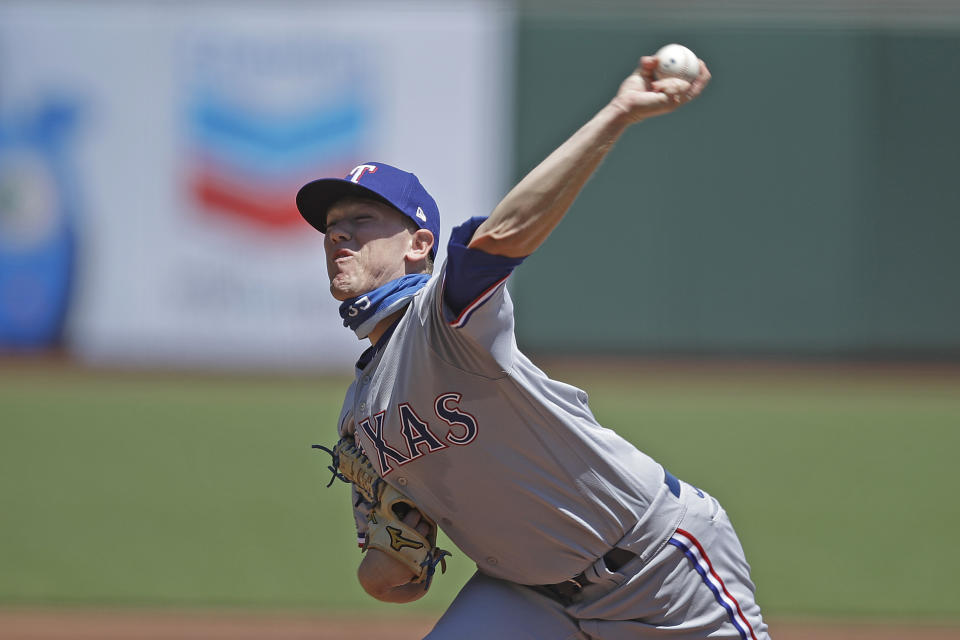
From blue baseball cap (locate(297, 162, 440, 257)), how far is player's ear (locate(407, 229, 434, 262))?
0.02 meters

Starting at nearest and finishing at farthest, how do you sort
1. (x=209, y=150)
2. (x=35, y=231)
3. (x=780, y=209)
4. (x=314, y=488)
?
1. (x=314, y=488)
2. (x=35, y=231)
3. (x=209, y=150)
4. (x=780, y=209)

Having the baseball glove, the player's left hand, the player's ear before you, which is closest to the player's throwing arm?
the player's left hand

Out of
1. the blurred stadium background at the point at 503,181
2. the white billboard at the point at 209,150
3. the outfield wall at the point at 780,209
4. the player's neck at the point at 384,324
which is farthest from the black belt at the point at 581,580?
the outfield wall at the point at 780,209

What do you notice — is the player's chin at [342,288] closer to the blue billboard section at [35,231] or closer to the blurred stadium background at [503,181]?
the blurred stadium background at [503,181]

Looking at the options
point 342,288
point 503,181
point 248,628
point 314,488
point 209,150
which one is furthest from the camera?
point 503,181

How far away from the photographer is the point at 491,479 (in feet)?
8.00

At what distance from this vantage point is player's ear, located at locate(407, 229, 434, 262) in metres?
2.64

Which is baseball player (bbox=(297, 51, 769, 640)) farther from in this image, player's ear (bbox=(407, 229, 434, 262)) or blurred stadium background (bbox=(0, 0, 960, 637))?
blurred stadium background (bbox=(0, 0, 960, 637))

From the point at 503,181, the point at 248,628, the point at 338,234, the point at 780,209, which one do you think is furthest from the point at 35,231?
the point at 338,234

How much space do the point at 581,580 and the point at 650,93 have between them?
112 cm

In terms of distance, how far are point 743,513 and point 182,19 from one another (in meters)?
10.2

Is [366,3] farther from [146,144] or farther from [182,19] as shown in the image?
[146,144]

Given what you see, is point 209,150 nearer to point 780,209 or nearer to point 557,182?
point 780,209

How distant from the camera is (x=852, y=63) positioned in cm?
1434
